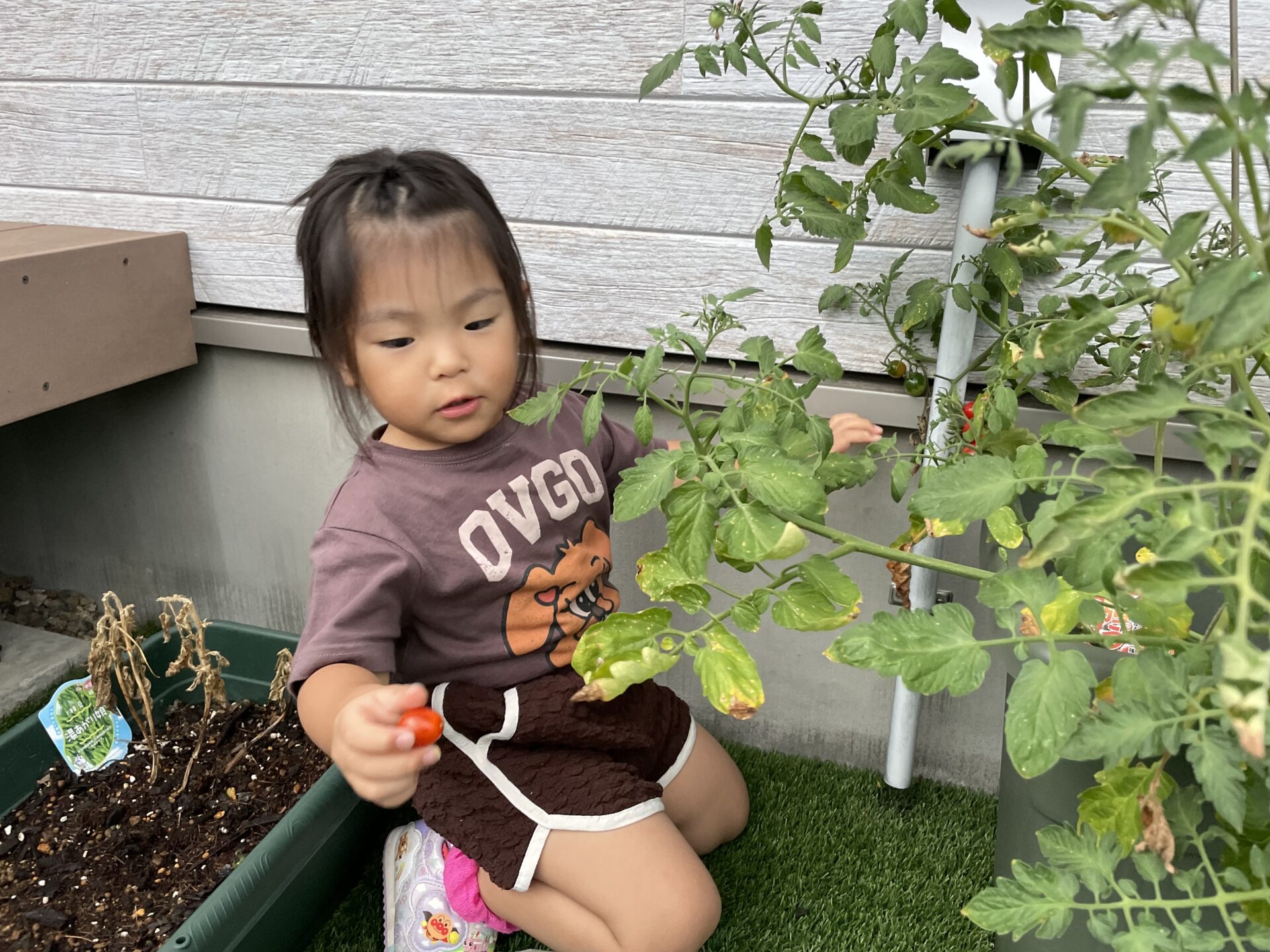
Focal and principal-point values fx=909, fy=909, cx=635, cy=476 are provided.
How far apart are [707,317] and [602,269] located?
420 mm

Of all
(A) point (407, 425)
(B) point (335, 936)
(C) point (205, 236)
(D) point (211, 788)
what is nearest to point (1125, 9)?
(A) point (407, 425)

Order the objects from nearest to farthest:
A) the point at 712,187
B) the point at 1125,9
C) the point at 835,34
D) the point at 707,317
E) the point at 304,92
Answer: the point at 1125,9
the point at 707,317
the point at 835,34
the point at 712,187
the point at 304,92

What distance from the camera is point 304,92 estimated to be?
137 centimetres

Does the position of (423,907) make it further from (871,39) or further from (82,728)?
(871,39)

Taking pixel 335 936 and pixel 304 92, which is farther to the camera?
pixel 304 92

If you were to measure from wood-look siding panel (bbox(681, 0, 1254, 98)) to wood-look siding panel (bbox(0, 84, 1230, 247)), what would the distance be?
0.10ft

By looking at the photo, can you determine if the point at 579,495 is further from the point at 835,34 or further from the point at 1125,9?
the point at 1125,9

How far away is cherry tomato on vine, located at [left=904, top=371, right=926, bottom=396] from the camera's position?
1.15 metres

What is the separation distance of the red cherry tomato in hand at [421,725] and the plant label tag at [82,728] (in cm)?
81

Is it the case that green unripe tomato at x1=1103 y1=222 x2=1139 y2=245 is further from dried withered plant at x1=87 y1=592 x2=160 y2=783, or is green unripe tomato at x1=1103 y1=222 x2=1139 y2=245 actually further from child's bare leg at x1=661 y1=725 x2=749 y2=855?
dried withered plant at x1=87 y1=592 x2=160 y2=783

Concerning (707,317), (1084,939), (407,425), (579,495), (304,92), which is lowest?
(1084,939)

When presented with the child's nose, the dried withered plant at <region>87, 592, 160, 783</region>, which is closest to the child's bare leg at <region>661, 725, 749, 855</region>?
the child's nose

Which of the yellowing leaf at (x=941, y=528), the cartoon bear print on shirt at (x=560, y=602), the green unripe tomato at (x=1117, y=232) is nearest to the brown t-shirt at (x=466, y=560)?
the cartoon bear print on shirt at (x=560, y=602)

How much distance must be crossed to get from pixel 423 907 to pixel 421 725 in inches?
20.5
